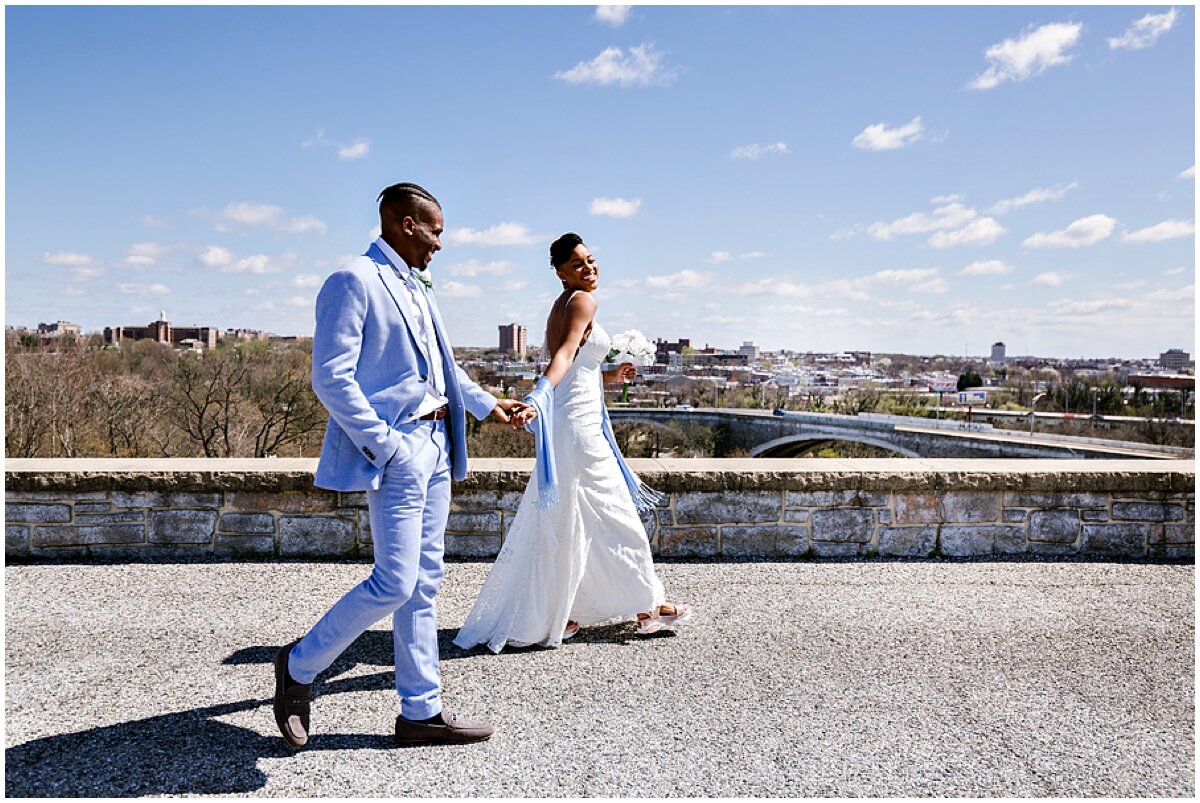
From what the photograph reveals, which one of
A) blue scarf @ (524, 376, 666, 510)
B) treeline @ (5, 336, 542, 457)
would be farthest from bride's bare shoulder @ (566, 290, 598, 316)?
treeline @ (5, 336, 542, 457)

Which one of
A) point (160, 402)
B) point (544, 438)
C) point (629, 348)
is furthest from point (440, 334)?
point (160, 402)

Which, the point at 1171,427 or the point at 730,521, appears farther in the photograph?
the point at 1171,427

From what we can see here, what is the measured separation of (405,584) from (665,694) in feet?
3.22

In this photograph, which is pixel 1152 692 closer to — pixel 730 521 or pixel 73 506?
pixel 730 521

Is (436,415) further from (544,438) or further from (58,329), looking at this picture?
(58,329)

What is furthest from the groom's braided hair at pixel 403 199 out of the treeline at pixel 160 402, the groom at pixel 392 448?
the treeline at pixel 160 402

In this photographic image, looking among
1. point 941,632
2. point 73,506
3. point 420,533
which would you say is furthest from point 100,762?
point 941,632

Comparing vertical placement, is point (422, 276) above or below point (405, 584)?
above

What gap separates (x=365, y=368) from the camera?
247cm

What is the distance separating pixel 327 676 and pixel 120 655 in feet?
2.65

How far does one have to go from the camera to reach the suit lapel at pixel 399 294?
2.49 meters

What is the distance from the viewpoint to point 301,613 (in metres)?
3.76

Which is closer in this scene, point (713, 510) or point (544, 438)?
point (544, 438)

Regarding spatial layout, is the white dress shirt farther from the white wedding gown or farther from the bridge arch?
the bridge arch
